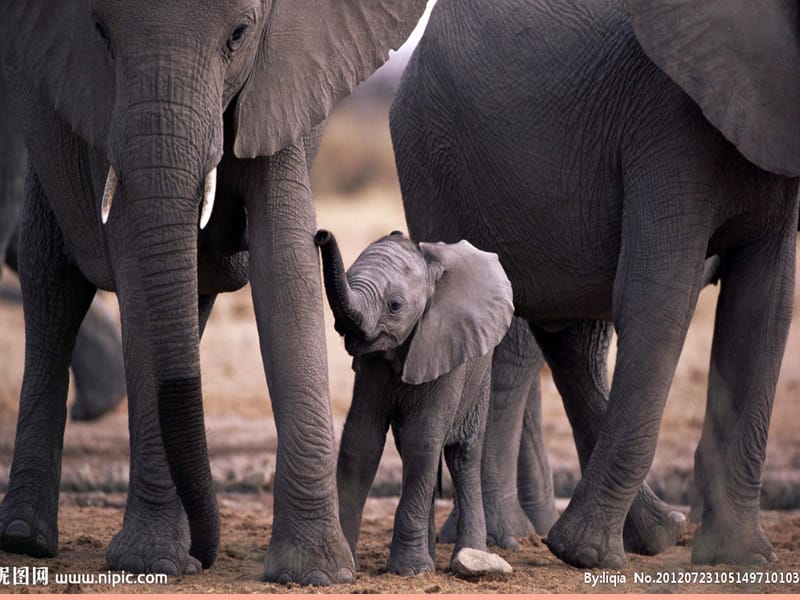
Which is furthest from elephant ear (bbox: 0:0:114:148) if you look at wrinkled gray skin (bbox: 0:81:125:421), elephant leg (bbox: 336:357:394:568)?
wrinkled gray skin (bbox: 0:81:125:421)

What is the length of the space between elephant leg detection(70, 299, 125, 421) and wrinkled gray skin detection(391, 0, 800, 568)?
331 cm

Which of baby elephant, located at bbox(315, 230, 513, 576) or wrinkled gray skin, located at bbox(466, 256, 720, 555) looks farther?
wrinkled gray skin, located at bbox(466, 256, 720, 555)

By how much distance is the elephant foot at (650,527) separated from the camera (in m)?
6.16

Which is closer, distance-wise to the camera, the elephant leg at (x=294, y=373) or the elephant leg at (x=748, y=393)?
the elephant leg at (x=294, y=373)

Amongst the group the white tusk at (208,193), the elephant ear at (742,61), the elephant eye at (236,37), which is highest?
the elephant ear at (742,61)

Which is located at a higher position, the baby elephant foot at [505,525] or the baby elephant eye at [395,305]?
the baby elephant eye at [395,305]

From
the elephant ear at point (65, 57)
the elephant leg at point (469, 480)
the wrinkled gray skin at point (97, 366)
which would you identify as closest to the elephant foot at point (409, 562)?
the elephant leg at point (469, 480)

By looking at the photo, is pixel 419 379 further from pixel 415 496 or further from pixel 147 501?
pixel 147 501

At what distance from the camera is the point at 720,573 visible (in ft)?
18.3

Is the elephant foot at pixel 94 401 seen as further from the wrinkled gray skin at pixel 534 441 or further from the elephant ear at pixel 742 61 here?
the elephant ear at pixel 742 61

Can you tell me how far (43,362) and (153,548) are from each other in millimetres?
1102

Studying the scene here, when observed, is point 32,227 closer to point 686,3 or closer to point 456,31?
point 456,31

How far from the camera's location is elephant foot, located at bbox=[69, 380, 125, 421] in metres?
9.44

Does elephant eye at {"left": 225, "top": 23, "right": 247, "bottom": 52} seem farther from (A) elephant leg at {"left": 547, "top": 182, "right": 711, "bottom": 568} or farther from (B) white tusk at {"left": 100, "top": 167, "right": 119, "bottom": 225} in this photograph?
(A) elephant leg at {"left": 547, "top": 182, "right": 711, "bottom": 568}
